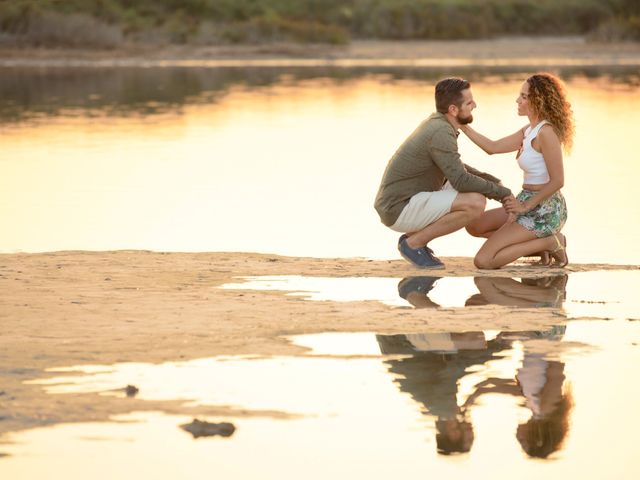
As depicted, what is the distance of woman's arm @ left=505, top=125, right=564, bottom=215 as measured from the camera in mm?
9992

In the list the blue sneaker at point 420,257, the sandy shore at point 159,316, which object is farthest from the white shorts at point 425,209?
the sandy shore at point 159,316

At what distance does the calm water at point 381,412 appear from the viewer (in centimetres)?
590

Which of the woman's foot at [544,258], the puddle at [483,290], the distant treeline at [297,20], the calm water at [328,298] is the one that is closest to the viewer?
the calm water at [328,298]

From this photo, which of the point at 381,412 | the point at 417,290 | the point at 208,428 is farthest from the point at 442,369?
the point at 417,290

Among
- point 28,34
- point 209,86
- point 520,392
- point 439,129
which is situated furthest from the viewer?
point 28,34

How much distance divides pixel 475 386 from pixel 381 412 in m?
0.56

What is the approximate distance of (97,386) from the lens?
685cm

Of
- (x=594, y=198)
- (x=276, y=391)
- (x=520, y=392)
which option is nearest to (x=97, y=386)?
(x=276, y=391)

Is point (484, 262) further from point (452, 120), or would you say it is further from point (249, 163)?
point (249, 163)

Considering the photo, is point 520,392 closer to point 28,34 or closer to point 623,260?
point 623,260

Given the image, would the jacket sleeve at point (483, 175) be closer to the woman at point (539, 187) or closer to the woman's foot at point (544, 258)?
the woman at point (539, 187)

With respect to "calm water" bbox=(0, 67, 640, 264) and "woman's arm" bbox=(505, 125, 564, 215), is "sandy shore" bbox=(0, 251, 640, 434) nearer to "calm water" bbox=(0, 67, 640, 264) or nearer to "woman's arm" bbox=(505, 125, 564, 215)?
"woman's arm" bbox=(505, 125, 564, 215)

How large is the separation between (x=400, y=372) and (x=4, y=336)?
1.94 metres

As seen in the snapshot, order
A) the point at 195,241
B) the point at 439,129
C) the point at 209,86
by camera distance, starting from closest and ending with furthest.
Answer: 1. the point at 439,129
2. the point at 195,241
3. the point at 209,86
